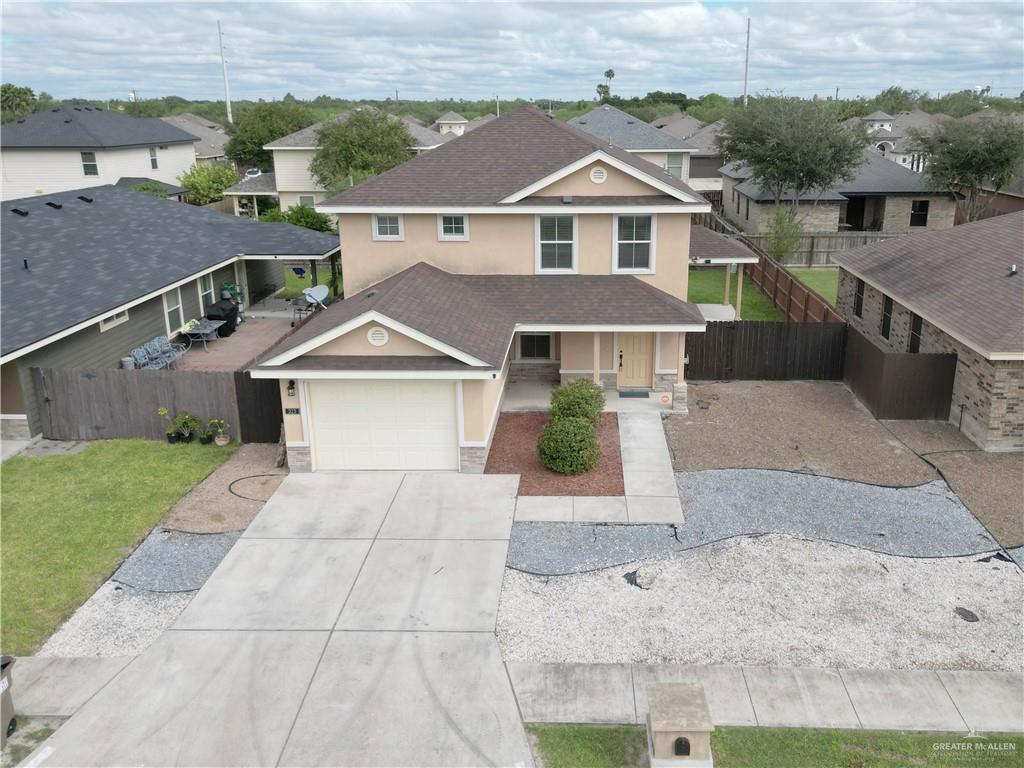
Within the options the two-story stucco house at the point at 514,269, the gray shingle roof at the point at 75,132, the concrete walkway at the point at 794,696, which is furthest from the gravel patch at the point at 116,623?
the gray shingle roof at the point at 75,132

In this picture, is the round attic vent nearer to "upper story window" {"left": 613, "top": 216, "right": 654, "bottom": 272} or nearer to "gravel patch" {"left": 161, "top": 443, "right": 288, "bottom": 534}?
"gravel patch" {"left": 161, "top": 443, "right": 288, "bottom": 534}

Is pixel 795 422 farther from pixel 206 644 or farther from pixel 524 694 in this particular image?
pixel 206 644

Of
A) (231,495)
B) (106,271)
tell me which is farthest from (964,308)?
(106,271)

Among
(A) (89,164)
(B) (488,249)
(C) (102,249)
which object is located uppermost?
(A) (89,164)

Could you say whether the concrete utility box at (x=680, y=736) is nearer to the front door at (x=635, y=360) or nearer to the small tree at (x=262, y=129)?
the front door at (x=635, y=360)

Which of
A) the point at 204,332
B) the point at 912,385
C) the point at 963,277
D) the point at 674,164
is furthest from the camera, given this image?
the point at 674,164

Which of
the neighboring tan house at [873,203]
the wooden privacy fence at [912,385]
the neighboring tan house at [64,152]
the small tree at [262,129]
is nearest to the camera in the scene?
the wooden privacy fence at [912,385]

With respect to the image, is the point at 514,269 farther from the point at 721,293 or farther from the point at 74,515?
the point at 721,293
